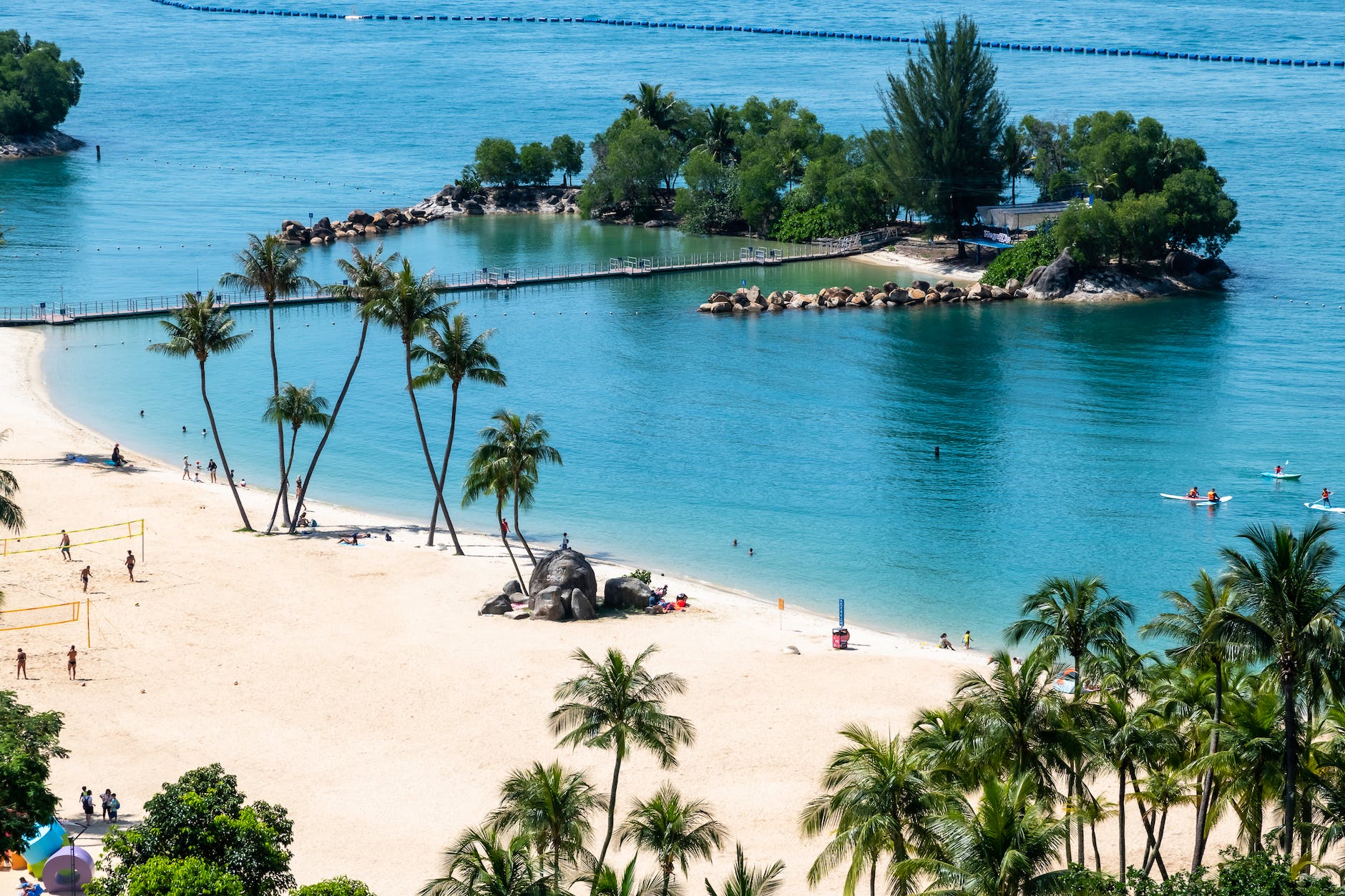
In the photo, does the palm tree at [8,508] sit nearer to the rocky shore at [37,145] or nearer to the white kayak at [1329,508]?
the white kayak at [1329,508]

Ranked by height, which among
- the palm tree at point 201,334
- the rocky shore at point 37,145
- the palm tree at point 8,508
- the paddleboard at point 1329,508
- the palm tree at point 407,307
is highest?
the rocky shore at point 37,145

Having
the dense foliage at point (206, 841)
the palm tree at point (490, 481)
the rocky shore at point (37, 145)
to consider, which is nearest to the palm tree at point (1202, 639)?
the dense foliage at point (206, 841)

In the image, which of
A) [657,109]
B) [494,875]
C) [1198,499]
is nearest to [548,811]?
[494,875]

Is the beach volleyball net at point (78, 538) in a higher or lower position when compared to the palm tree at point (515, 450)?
lower

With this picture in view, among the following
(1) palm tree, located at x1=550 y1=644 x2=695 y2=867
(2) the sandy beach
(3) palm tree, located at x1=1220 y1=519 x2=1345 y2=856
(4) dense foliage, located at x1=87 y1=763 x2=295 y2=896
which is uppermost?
(3) palm tree, located at x1=1220 y1=519 x2=1345 y2=856

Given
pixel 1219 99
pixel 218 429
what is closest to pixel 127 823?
pixel 218 429

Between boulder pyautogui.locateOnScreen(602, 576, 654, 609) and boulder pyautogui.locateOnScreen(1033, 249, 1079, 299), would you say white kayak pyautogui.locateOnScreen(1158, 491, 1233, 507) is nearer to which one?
boulder pyautogui.locateOnScreen(602, 576, 654, 609)

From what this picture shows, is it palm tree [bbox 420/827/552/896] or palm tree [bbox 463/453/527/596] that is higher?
palm tree [bbox 463/453/527/596]

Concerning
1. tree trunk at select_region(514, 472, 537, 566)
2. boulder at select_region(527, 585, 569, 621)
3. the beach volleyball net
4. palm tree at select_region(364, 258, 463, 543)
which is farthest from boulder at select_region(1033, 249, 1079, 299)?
the beach volleyball net
